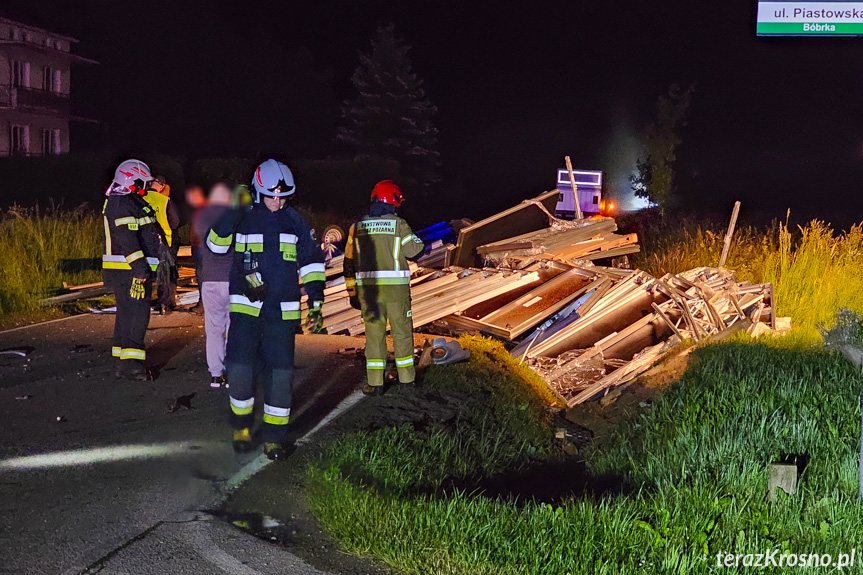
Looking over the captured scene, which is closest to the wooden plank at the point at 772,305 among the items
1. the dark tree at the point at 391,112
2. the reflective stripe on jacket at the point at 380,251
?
the reflective stripe on jacket at the point at 380,251

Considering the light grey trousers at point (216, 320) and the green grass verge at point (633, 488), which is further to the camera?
the light grey trousers at point (216, 320)

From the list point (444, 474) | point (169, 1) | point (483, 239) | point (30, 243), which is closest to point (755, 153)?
point (169, 1)

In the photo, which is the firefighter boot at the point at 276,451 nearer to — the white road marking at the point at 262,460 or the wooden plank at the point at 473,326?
the white road marking at the point at 262,460

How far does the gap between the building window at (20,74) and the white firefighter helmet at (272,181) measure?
4016 centimetres

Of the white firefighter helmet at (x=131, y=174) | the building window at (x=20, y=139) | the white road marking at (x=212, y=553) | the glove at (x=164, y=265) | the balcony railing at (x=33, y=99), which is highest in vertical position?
the balcony railing at (x=33, y=99)

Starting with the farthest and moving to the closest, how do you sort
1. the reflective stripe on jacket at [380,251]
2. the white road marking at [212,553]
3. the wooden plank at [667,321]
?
the wooden plank at [667,321]
the reflective stripe on jacket at [380,251]
the white road marking at [212,553]

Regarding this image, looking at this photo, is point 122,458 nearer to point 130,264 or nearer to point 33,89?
point 130,264

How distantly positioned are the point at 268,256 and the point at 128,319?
8.43 ft

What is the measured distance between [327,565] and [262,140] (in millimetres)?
51936

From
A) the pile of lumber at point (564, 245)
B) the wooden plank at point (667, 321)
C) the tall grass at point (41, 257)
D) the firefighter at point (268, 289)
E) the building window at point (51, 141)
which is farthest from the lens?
the building window at point (51, 141)

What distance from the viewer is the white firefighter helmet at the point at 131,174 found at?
26.1 ft

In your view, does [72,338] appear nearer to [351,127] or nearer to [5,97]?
[5,97]

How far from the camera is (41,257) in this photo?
13.6 metres

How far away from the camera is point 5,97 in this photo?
40469mm
